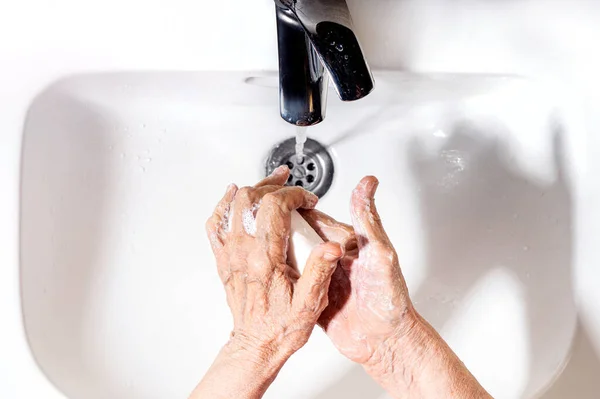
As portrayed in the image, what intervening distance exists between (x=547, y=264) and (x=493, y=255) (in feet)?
0.18

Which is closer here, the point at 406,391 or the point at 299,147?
the point at 406,391

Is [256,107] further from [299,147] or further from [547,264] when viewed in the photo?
[547,264]

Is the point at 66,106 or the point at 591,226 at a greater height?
the point at 66,106

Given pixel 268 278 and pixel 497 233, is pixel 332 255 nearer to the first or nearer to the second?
pixel 268 278

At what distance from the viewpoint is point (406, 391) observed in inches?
15.1

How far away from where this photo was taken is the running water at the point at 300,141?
1.71 ft

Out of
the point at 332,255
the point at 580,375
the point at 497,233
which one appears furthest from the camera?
the point at 497,233

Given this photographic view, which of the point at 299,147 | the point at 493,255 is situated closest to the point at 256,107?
the point at 299,147

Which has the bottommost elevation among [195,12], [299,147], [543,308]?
[543,308]

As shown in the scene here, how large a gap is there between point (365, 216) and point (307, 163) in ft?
0.77

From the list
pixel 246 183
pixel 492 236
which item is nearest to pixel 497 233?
pixel 492 236

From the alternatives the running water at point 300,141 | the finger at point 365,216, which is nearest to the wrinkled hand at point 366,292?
the finger at point 365,216

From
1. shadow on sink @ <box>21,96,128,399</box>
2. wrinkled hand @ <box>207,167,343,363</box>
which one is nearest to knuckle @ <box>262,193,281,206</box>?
wrinkled hand @ <box>207,167,343,363</box>

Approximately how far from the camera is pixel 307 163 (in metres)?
0.58
